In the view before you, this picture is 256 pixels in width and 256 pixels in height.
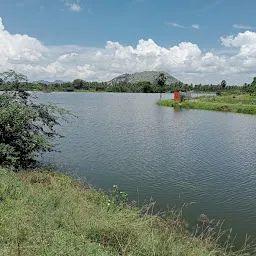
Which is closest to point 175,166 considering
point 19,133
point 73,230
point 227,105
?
point 19,133

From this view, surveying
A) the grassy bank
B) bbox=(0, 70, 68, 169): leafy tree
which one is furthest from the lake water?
the grassy bank

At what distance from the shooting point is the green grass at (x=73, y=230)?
7.31 m

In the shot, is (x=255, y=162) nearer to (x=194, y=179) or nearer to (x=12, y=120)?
(x=194, y=179)

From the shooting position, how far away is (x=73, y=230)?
28.1 ft

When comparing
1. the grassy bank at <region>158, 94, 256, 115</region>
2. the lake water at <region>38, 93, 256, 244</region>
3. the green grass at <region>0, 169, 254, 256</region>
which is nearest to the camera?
the green grass at <region>0, 169, 254, 256</region>

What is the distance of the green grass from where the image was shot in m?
7.31

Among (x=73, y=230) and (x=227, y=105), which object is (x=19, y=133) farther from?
(x=227, y=105)

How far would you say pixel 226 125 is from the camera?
43875mm

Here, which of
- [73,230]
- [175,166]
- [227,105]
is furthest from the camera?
[227,105]

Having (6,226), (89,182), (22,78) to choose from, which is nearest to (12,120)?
(22,78)

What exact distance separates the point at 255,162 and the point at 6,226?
19.5m

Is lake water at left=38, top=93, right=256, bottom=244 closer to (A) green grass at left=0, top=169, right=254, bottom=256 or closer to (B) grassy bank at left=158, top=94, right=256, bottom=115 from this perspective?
(A) green grass at left=0, top=169, right=254, bottom=256

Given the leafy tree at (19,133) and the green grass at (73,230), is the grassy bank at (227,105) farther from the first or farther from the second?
the green grass at (73,230)

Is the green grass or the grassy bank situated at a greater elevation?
the grassy bank
